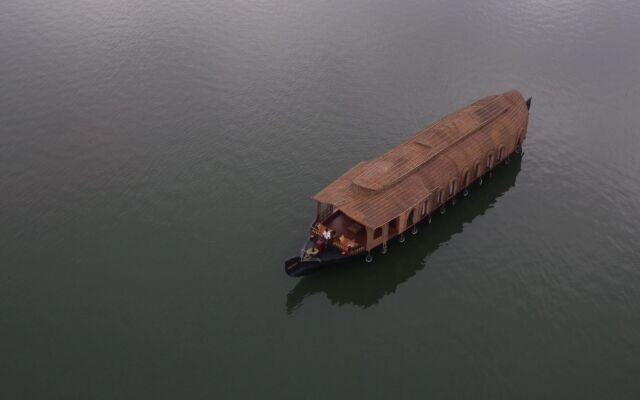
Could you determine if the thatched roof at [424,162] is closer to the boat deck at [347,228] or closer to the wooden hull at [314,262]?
the boat deck at [347,228]

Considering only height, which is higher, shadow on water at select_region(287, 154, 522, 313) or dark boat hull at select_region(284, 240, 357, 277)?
dark boat hull at select_region(284, 240, 357, 277)

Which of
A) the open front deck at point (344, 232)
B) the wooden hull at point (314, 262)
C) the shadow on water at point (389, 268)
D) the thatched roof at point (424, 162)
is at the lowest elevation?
the shadow on water at point (389, 268)

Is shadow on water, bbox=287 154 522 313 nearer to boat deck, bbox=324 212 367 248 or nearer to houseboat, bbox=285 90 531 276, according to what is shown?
houseboat, bbox=285 90 531 276

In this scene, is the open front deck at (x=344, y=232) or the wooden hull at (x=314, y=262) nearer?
the wooden hull at (x=314, y=262)

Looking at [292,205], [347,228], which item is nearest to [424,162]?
[347,228]

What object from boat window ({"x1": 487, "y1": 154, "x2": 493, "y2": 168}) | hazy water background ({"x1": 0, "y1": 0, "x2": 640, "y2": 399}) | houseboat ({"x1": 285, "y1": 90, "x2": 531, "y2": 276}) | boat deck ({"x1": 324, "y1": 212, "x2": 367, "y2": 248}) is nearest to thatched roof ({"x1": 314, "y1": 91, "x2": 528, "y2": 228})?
houseboat ({"x1": 285, "y1": 90, "x2": 531, "y2": 276})

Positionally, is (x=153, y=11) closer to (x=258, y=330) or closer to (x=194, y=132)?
(x=194, y=132)

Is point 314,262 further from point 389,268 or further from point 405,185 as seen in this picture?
point 405,185

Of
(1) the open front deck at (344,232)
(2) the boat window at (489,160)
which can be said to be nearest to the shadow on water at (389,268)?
(1) the open front deck at (344,232)
